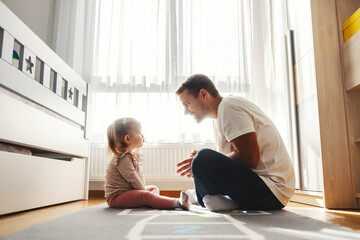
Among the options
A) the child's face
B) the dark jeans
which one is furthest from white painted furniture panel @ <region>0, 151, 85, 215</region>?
the dark jeans

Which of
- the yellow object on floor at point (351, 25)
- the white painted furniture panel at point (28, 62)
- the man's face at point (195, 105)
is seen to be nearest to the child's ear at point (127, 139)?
the man's face at point (195, 105)

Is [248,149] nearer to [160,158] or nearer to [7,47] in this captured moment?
[7,47]

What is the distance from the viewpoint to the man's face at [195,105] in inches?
Result: 60.6

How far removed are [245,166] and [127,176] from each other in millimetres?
613

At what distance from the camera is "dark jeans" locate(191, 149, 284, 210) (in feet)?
4.31

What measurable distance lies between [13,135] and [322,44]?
1.67 meters

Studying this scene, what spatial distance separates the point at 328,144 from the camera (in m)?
1.74

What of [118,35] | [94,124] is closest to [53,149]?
[94,124]

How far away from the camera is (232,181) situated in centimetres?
133

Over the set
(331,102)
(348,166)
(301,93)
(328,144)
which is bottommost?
(348,166)

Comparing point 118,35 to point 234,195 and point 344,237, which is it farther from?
point 344,237

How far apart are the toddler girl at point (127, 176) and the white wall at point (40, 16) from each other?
1.68m

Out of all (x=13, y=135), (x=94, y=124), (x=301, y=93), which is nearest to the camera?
(x=13, y=135)

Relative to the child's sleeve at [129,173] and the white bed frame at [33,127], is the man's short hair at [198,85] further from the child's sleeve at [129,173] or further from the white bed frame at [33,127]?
the white bed frame at [33,127]
